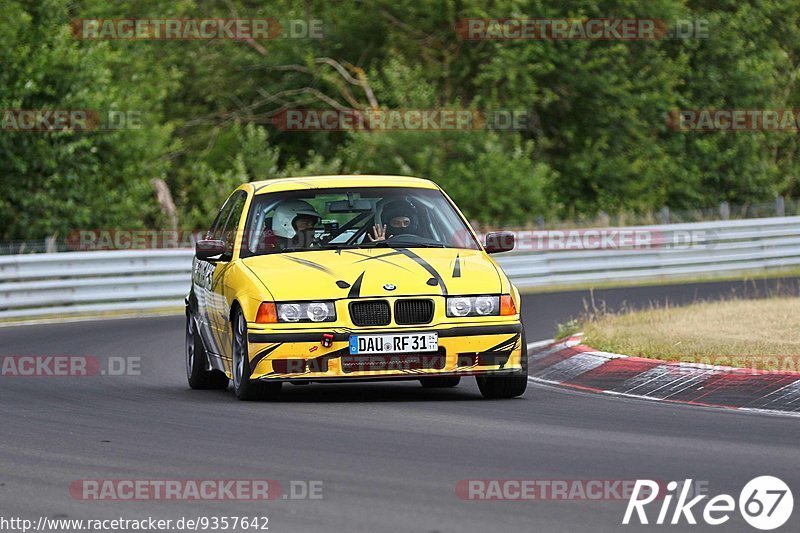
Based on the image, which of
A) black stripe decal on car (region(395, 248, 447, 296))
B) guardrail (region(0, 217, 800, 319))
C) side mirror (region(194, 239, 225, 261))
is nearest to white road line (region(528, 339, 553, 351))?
black stripe decal on car (region(395, 248, 447, 296))

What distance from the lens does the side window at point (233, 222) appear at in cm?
1280

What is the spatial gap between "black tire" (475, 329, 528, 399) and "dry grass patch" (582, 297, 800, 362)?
169 cm

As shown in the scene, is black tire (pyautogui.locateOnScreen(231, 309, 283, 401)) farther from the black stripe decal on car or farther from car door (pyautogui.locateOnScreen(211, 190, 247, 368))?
the black stripe decal on car

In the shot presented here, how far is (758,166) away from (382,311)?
116 ft

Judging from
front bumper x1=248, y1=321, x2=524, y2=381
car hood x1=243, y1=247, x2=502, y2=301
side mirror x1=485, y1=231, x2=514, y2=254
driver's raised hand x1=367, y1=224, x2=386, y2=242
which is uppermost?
driver's raised hand x1=367, y1=224, x2=386, y2=242

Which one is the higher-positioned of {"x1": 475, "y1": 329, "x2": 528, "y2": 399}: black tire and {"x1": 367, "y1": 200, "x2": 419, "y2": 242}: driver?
{"x1": 367, "y1": 200, "x2": 419, "y2": 242}: driver

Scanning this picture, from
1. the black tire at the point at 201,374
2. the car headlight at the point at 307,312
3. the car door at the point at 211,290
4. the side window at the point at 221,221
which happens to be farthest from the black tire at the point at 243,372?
the side window at the point at 221,221

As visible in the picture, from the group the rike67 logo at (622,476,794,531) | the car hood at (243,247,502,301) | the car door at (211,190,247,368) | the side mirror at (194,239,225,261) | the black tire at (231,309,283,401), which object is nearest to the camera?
the rike67 logo at (622,476,794,531)

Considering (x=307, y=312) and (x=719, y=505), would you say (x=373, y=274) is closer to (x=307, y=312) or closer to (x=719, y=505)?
(x=307, y=312)

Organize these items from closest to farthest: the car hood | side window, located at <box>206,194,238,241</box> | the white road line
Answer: the car hood
side window, located at <box>206,194,238,241</box>
the white road line

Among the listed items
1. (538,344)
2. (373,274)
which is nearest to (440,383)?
(373,274)

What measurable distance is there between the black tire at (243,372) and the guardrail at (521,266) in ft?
41.5

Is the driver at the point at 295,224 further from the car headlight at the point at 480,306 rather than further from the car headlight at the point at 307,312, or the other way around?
the car headlight at the point at 480,306

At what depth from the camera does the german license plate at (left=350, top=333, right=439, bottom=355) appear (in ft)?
37.1
